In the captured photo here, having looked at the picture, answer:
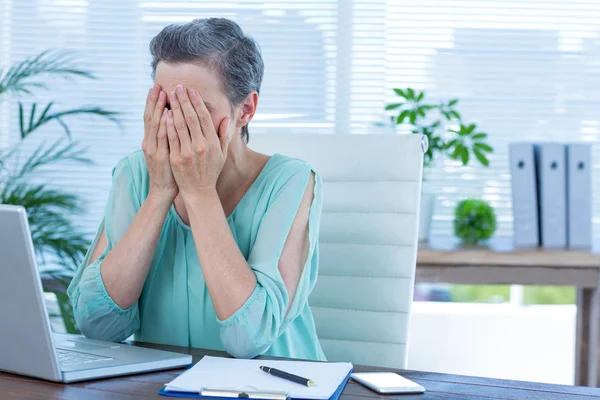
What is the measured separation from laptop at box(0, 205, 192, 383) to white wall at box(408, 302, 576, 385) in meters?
2.00

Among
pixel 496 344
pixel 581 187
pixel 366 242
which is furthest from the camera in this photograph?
pixel 496 344

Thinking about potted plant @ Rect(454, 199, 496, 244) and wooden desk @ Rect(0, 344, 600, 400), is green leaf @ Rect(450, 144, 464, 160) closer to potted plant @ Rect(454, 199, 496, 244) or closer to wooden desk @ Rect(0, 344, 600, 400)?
potted plant @ Rect(454, 199, 496, 244)

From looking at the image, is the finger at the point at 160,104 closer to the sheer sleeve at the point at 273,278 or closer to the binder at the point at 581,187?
the sheer sleeve at the point at 273,278

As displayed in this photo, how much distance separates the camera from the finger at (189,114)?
50.8 inches

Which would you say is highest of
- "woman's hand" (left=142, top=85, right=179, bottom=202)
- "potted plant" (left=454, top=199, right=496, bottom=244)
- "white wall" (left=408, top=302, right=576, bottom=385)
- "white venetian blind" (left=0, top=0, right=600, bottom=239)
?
"white venetian blind" (left=0, top=0, right=600, bottom=239)

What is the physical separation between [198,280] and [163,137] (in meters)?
0.26

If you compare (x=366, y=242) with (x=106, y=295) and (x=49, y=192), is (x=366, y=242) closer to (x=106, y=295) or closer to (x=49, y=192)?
(x=106, y=295)

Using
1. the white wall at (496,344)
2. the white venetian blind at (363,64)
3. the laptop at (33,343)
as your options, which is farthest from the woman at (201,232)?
the white wall at (496,344)

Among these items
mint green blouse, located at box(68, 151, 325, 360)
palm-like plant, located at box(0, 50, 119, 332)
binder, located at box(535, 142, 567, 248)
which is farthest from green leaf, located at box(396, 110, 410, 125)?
mint green blouse, located at box(68, 151, 325, 360)

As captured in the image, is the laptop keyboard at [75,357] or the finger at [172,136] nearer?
the laptop keyboard at [75,357]

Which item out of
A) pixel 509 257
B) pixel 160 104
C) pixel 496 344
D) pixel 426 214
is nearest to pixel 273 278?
pixel 160 104

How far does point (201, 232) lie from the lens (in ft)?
4.17

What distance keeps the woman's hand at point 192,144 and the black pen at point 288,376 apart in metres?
0.38

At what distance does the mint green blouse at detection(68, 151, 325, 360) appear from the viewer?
1.27 metres
